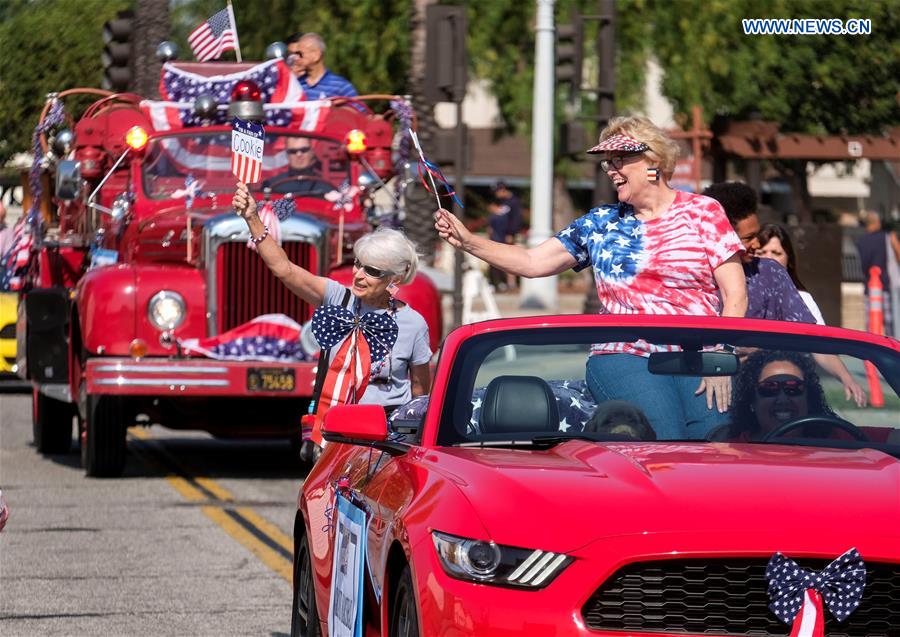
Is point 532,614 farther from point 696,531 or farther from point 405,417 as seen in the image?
point 405,417

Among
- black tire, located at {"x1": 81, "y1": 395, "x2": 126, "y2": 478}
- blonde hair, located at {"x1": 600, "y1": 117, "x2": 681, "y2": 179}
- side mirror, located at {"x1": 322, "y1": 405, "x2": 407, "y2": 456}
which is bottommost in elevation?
black tire, located at {"x1": 81, "y1": 395, "x2": 126, "y2": 478}

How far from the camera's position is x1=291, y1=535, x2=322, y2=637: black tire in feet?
23.1

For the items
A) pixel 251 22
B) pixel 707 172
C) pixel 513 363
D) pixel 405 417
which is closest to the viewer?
pixel 405 417

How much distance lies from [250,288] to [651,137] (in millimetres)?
7537

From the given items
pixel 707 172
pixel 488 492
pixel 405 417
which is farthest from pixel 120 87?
pixel 707 172

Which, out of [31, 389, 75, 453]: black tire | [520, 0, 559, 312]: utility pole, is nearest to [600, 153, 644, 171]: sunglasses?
[31, 389, 75, 453]: black tire

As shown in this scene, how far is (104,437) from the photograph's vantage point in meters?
14.9

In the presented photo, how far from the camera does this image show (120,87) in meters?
23.0

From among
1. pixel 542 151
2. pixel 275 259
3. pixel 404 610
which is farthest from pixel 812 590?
pixel 542 151

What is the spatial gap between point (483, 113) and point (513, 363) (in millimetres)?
51871

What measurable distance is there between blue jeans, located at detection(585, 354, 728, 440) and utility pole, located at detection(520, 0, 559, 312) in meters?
28.1

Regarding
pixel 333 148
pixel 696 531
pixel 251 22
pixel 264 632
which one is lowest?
pixel 264 632

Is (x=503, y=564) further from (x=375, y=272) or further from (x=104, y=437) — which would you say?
(x=104, y=437)

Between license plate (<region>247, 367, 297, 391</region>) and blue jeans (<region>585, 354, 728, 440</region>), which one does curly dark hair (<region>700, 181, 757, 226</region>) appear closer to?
blue jeans (<region>585, 354, 728, 440</region>)
